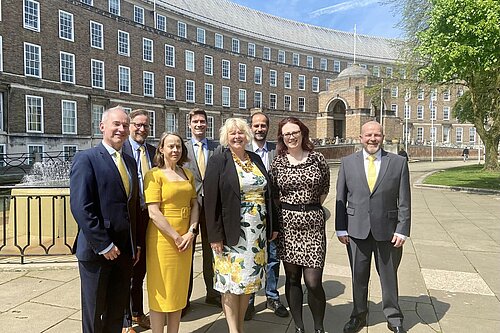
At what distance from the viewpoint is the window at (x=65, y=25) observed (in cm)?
2897

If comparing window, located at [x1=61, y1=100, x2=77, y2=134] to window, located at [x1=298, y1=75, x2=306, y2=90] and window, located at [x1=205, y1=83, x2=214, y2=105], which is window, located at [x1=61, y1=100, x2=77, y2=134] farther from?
window, located at [x1=298, y1=75, x2=306, y2=90]

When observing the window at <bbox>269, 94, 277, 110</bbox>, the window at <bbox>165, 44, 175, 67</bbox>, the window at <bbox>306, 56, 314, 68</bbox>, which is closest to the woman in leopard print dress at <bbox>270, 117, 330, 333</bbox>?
the window at <bbox>165, 44, 175, 67</bbox>

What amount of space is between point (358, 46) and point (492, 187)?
196 feet

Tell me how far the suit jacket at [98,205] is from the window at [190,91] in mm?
41140

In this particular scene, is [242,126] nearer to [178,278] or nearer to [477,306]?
[178,278]

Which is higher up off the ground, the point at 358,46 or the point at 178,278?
the point at 358,46

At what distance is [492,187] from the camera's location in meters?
15.7

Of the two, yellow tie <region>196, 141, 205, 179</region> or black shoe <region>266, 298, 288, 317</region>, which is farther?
yellow tie <region>196, 141, 205, 179</region>

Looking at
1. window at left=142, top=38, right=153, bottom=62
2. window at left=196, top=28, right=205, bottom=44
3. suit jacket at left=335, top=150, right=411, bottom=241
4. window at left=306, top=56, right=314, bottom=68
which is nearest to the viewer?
suit jacket at left=335, top=150, right=411, bottom=241

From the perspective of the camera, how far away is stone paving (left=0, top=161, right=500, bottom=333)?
3.85 m

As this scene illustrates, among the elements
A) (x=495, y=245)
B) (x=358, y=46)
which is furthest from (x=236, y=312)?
(x=358, y=46)

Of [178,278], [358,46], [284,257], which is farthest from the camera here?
[358,46]

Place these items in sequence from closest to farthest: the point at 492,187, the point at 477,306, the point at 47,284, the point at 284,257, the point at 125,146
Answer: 1. the point at 284,257
2. the point at 125,146
3. the point at 477,306
4. the point at 47,284
5. the point at 492,187

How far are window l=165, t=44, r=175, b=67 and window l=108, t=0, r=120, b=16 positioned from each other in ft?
19.5
